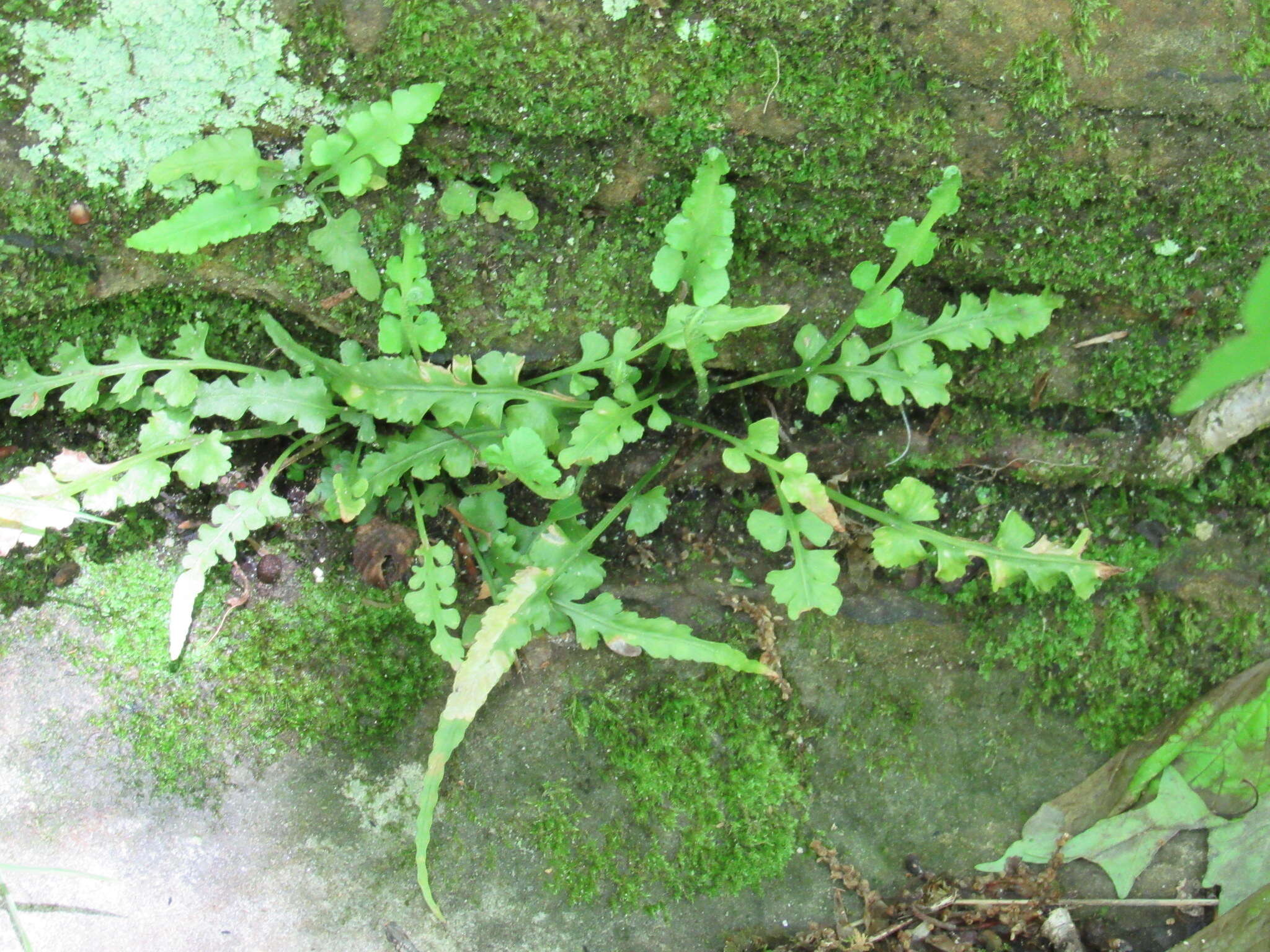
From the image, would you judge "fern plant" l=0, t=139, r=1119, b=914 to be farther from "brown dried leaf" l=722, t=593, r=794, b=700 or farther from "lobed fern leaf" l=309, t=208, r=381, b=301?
"brown dried leaf" l=722, t=593, r=794, b=700

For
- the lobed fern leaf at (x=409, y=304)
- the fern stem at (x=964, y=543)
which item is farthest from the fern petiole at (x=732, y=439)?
the lobed fern leaf at (x=409, y=304)

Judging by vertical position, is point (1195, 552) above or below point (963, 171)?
below

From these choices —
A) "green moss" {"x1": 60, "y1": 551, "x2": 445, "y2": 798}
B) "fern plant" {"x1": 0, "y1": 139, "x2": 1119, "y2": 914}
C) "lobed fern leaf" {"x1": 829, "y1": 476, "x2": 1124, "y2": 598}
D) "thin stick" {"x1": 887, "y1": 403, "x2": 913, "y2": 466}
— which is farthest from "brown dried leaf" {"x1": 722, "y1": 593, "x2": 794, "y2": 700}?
"green moss" {"x1": 60, "y1": 551, "x2": 445, "y2": 798}

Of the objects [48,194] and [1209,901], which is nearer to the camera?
[48,194]

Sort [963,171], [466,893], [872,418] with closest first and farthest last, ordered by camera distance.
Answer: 1. [963,171]
2. [466,893]
3. [872,418]

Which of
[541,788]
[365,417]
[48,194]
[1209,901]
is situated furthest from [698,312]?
[1209,901]

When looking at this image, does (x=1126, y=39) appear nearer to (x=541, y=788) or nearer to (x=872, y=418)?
(x=872, y=418)

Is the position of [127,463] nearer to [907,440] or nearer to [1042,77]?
[907,440]
